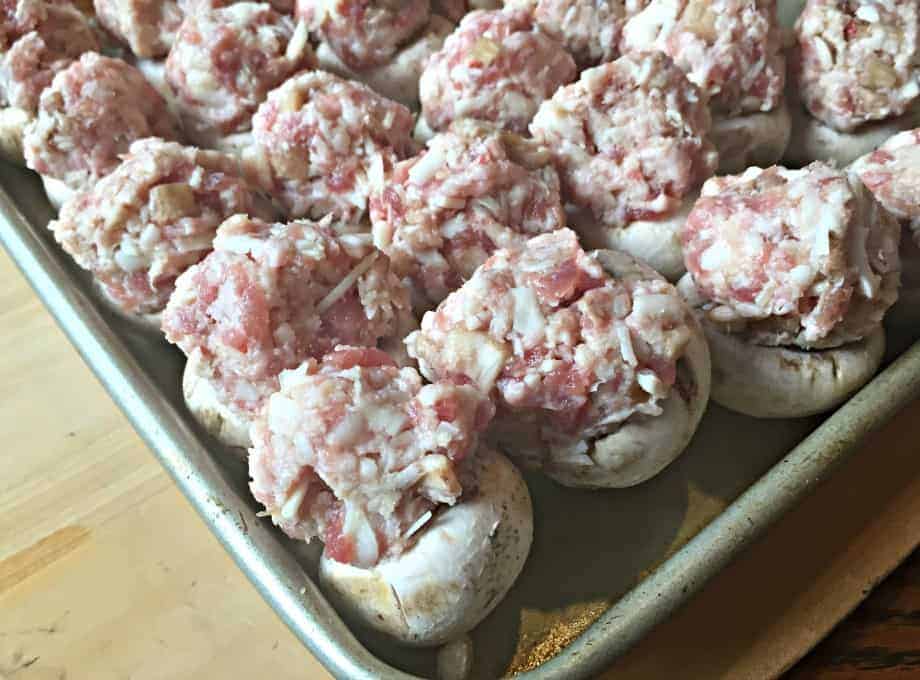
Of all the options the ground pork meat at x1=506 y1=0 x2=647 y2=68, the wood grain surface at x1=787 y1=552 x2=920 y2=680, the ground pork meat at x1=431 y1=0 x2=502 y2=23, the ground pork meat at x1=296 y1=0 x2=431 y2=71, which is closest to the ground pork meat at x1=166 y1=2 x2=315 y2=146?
the ground pork meat at x1=296 y1=0 x2=431 y2=71

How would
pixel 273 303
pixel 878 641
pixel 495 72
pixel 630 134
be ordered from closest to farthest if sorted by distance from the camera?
1. pixel 273 303
2. pixel 878 641
3. pixel 630 134
4. pixel 495 72

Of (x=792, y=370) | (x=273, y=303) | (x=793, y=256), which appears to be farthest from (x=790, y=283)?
(x=273, y=303)

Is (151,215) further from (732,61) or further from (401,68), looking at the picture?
(732,61)

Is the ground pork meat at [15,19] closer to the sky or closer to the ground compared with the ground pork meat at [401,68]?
closer to the sky

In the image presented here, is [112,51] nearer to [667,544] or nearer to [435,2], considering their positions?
[435,2]

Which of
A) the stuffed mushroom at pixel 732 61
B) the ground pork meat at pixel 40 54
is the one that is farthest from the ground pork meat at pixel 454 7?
the ground pork meat at pixel 40 54

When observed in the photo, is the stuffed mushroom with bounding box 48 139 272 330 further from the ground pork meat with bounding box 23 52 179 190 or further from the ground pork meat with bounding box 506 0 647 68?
the ground pork meat with bounding box 506 0 647 68

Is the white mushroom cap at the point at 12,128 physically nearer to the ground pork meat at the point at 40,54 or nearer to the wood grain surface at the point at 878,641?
the ground pork meat at the point at 40,54

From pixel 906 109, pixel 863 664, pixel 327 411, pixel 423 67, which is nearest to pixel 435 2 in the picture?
pixel 423 67
